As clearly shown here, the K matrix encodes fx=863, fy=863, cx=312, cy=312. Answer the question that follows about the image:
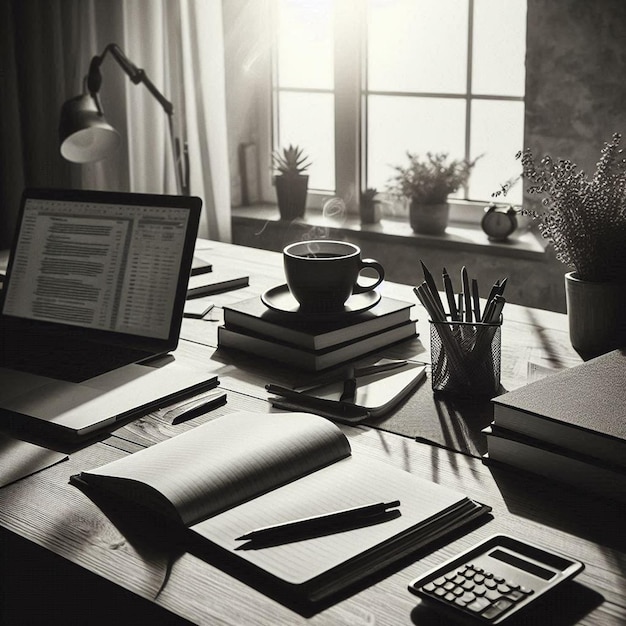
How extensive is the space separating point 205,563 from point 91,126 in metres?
1.58

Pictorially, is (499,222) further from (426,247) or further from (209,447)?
(209,447)

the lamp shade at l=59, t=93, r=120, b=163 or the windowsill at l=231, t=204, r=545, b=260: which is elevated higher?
the lamp shade at l=59, t=93, r=120, b=163

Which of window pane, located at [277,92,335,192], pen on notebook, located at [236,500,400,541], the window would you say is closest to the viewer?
pen on notebook, located at [236,500,400,541]

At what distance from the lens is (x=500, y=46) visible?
2.54 metres

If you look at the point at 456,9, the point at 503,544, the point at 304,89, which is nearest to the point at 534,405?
the point at 503,544

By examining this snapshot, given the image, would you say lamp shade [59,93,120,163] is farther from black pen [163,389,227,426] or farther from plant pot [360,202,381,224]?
black pen [163,389,227,426]

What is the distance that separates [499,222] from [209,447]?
177 centimetres

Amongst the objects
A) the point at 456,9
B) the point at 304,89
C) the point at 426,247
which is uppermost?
the point at 456,9

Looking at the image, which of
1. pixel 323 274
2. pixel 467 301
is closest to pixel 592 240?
pixel 467 301

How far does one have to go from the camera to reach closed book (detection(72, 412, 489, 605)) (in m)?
0.72

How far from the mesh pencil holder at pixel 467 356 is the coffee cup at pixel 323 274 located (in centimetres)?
21

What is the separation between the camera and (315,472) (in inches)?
34.5

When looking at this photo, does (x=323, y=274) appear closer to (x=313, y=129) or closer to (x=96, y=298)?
(x=96, y=298)

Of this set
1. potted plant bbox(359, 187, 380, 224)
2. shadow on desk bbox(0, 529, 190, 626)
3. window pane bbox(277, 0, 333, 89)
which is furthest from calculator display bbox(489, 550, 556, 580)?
window pane bbox(277, 0, 333, 89)
